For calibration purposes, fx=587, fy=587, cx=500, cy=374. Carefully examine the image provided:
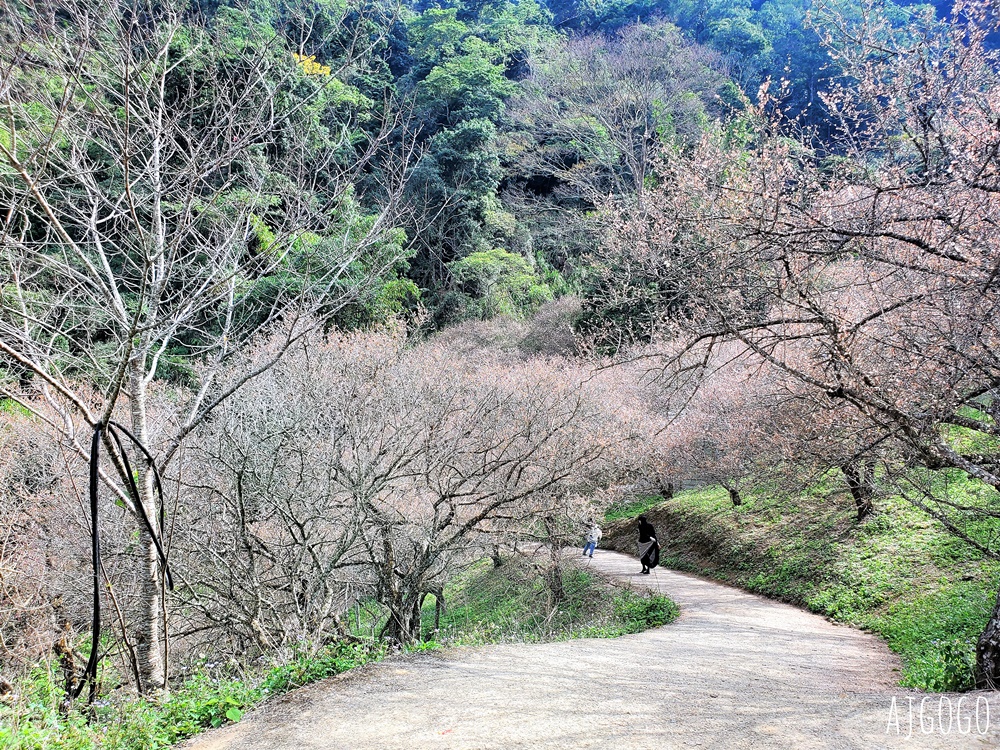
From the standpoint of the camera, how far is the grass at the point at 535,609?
33.4 feet

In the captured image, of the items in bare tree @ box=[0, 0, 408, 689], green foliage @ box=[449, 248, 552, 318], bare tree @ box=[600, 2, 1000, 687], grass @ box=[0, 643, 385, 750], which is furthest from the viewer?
green foliage @ box=[449, 248, 552, 318]

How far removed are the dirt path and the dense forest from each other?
39.3 inches

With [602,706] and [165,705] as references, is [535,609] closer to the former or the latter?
[602,706]

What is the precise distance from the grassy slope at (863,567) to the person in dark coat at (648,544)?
5.95 ft

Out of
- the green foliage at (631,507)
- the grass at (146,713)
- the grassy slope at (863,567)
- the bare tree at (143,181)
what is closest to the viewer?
the grass at (146,713)

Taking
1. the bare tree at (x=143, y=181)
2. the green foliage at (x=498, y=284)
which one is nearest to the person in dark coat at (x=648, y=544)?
the bare tree at (x=143, y=181)

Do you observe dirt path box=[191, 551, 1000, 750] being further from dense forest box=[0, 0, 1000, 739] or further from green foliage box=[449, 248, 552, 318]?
green foliage box=[449, 248, 552, 318]

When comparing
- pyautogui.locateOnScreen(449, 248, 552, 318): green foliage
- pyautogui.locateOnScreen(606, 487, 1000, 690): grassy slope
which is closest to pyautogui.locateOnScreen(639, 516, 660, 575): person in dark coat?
pyautogui.locateOnScreen(606, 487, 1000, 690): grassy slope

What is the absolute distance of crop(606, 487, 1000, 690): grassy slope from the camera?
7.35 metres

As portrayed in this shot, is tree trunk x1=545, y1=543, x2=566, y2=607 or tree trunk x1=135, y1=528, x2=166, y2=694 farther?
tree trunk x1=545, y1=543, x2=566, y2=607

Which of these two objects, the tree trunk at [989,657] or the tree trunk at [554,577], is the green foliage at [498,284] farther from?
the tree trunk at [989,657]

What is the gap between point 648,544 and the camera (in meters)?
13.4

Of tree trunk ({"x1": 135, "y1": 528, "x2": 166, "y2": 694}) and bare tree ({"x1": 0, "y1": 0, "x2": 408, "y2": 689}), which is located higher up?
bare tree ({"x1": 0, "y1": 0, "x2": 408, "y2": 689})

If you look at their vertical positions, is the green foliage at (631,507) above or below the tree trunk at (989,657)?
below
